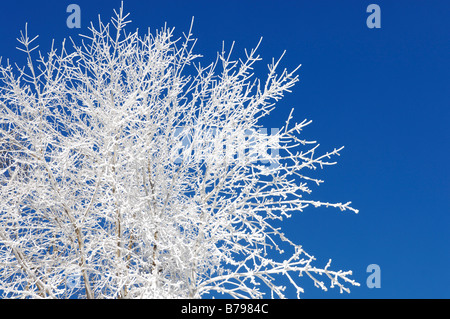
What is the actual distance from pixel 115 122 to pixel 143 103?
1168 mm

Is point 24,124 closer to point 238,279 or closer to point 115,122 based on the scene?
point 115,122

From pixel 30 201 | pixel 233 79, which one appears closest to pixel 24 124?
pixel 30 201

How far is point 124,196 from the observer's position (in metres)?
6.84

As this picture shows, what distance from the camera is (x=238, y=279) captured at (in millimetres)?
5988

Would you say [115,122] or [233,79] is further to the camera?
[233,79]

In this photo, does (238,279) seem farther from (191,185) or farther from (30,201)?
(30,201)
